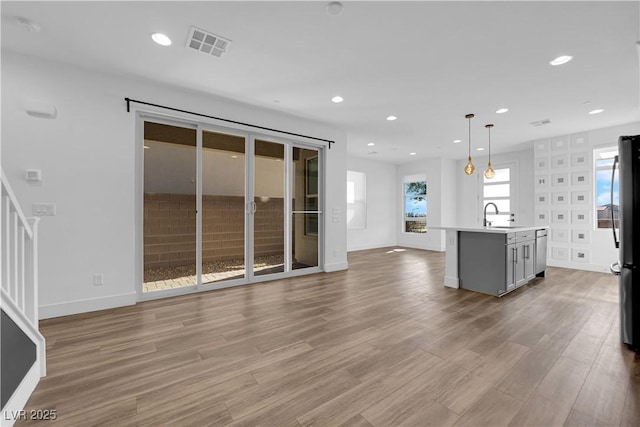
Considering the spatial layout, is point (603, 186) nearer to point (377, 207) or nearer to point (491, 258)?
point (491, 258)

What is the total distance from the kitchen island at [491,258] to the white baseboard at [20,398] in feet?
A: 15.0

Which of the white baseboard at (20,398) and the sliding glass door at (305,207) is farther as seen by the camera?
the sliding glass door at (305,207)

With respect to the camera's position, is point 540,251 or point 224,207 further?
point 540,251

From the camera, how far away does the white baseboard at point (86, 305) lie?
2971 millimetres

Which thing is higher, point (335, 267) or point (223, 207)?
point (223, 207)

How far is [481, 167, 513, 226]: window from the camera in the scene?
24.7 ft

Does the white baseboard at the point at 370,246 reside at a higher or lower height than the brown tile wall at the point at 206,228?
lower

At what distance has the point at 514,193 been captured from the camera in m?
7.41

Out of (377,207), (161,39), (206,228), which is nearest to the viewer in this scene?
(161,39)

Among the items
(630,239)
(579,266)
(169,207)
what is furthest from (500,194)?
(169,207)

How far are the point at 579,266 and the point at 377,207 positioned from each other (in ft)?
16.2

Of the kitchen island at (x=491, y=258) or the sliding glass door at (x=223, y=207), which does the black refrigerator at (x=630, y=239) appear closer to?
the kitchen island at (x=491, y=258)

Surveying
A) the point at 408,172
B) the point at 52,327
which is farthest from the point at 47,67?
the point at 408,172

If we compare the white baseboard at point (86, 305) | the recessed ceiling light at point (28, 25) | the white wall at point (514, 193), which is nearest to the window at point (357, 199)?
the white wall at point (514, 193)
